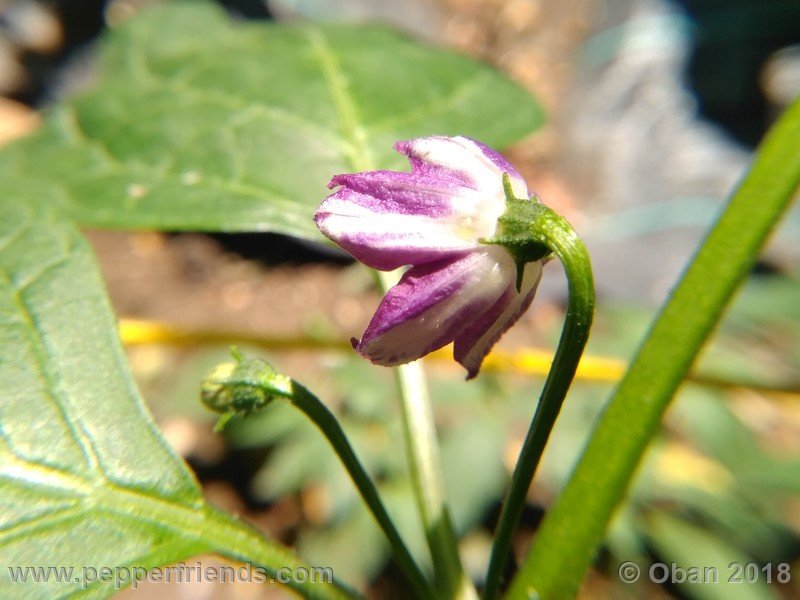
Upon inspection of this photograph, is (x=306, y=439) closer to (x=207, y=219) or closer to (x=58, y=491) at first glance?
(x=207, y=219)

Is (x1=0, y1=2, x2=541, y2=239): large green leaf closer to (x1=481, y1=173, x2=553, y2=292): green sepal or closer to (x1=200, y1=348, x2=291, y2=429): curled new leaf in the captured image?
(x1=200, y1=348, x2=291, y2=429): curled new leaf

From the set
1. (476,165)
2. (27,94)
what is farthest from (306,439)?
(27,94)

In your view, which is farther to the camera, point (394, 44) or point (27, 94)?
point (27, 94)

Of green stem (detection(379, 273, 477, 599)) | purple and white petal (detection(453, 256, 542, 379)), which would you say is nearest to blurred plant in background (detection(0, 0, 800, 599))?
green stem (detection(379, 273, 477, 599))

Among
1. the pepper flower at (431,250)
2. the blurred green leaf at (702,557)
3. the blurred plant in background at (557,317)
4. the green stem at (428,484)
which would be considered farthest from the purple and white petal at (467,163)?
the blurred green leaf at (702,557)

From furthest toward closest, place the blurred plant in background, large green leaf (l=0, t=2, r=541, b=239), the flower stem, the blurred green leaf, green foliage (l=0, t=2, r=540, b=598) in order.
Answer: the blurred plant in background, the blurred green leaf, large green leaf (l=0, t=2, r=541, b=239), green foliage (l=0, t=2, r=540, b=598), the flower stem

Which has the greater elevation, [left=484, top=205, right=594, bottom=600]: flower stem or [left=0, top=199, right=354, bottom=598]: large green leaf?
[left=484, top=205, right=594, bottom=600]: flower stem

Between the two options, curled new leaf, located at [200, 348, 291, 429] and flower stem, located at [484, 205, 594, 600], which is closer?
flower stem, located at [484, 205, 594, 600]
